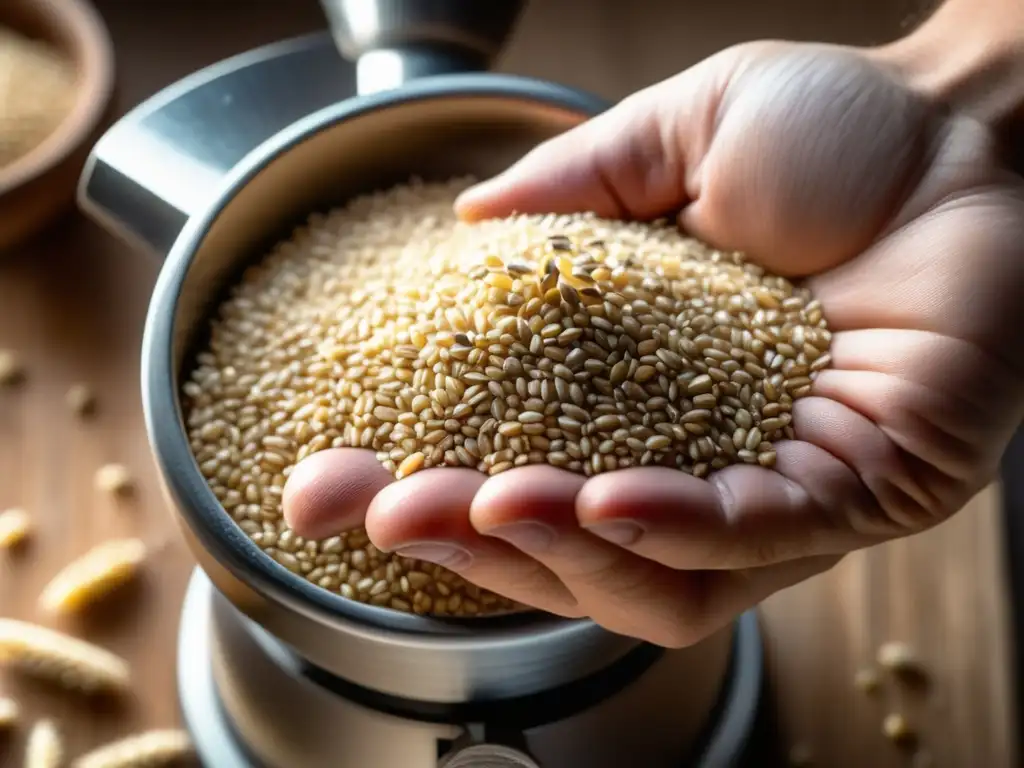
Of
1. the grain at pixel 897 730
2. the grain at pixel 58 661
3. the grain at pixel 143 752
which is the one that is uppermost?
the grain at pixel 897 730

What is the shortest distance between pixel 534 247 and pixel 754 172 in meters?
0.18

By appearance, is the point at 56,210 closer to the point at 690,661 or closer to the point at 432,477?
the point at 432,477

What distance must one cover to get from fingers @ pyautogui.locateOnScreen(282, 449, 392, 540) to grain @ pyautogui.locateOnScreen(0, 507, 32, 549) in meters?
0.47

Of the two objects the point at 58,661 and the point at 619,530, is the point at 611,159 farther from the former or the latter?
the point at 58,661

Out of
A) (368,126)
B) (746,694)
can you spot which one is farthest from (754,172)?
(746,694)

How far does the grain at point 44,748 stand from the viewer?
93 centimetres

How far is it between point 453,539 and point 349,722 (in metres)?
0.18

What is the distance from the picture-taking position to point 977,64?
0.84m

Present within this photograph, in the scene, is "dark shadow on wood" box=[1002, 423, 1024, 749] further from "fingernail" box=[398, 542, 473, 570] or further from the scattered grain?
"fingernail" box=[398, 542, 473, 570]

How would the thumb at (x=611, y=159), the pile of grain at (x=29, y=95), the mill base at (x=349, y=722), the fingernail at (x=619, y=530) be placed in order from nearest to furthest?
1. the fingernail at (x=619, y=530)
2. the mill base at (x=349, y=722)
3. the thumb at (x=611, y=159)
4. the pile of grain at (x=29, y=95)

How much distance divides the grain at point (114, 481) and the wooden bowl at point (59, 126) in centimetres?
28

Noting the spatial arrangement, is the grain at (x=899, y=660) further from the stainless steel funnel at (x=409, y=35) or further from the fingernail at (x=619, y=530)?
the stainless steel funnel at (x=409, y=35)

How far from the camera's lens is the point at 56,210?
1.18 meters

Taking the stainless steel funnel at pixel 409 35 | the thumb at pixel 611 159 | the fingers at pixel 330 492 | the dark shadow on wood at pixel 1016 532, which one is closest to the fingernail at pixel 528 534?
the fingers at pixel 330 492
